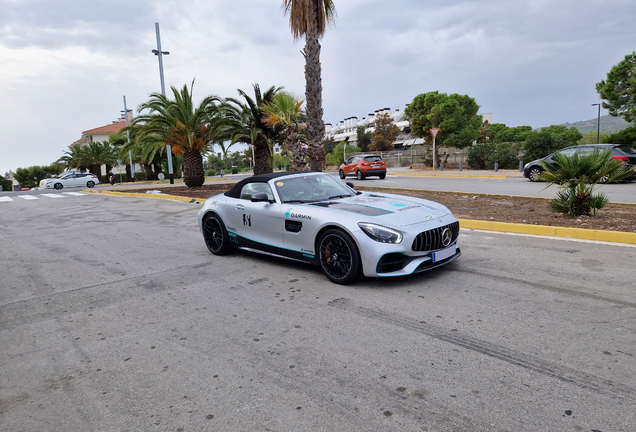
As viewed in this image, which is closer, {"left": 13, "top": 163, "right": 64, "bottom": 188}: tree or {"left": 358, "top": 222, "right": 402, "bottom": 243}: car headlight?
{"left": 358, "top": 222, "right": 402, "bottom": 243}: car headlight

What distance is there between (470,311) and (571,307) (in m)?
0.98

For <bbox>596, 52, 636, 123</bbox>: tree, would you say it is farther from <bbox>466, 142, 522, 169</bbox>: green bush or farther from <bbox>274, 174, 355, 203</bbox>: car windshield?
<bbox>274, 174, 355, 203</bbox>: car windshield

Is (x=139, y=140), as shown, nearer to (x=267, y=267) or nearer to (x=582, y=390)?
(x=267, y=267)

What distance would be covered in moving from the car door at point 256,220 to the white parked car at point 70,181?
118ft

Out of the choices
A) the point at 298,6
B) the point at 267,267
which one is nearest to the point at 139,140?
the point at 298,6

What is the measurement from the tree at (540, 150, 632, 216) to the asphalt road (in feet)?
7.84

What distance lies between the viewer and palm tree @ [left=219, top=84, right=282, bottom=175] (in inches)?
842

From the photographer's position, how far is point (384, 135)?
239ft

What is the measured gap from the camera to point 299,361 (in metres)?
3.34

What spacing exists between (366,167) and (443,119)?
691 inches

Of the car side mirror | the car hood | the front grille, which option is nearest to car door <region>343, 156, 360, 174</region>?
the car hood

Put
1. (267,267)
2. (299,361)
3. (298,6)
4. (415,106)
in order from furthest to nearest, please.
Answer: (415,106), (298,6), (267,267), (299,361)

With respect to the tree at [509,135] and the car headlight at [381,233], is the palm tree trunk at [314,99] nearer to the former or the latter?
the car headlight at [381,233]

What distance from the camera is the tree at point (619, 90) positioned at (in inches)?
1159
